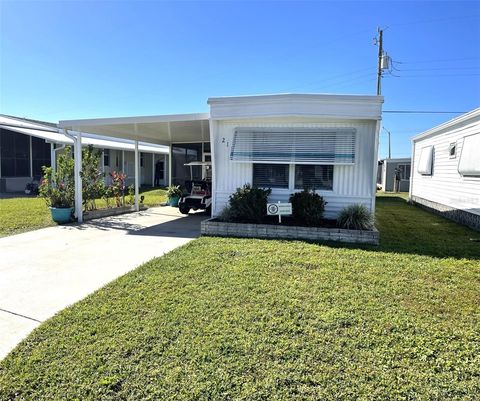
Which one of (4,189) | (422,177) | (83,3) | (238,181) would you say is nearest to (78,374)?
(238,181)

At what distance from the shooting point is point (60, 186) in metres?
8.95

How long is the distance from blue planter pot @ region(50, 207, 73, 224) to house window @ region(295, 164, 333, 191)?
611 cm

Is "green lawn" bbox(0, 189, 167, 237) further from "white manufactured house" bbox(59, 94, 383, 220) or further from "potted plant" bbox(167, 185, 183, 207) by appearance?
"white manufactured house" bbox(59, 94, 383, 220)

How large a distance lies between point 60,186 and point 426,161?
1322 cm

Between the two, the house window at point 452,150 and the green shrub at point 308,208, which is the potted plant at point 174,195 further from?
the house window at point 452,150

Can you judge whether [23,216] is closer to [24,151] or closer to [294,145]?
[294,145]

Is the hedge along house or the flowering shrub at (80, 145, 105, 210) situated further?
the hedge along house

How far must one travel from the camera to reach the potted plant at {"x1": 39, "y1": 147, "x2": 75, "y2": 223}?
28.5 ft

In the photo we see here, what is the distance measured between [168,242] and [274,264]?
260cm

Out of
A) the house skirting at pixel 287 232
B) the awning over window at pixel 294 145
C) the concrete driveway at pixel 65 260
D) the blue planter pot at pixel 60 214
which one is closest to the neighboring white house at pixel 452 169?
the awning over window at pixel 294 145

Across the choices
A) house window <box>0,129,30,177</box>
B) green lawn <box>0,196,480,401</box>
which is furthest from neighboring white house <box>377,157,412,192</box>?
house window <box>0,129,30,177</box>

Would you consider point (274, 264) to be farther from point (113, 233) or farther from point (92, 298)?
point (113, 233)

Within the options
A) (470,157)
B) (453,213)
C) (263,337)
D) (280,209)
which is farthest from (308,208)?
(453,213)

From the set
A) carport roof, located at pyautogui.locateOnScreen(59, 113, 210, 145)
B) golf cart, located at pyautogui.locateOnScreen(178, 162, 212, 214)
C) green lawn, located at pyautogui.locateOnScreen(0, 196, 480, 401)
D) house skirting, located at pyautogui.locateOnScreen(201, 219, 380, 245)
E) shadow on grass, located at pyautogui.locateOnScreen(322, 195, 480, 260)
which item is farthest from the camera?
golf cart, located at pyautogui.locateOnScreen(178, 162, 212, 214)
